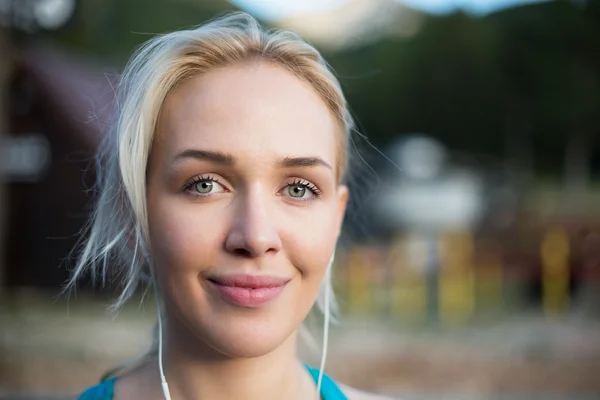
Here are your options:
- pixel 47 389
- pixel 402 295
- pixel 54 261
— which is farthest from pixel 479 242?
pixel 47 389

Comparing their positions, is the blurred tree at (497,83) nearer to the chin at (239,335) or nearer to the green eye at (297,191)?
the green eye at (297,191)

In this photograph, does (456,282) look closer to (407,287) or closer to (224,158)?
(407,287)

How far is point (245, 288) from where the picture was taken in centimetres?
126

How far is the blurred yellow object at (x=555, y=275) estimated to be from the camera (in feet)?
32.4

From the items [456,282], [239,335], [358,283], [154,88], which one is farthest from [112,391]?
[456,282]

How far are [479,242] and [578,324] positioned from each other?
5157mm

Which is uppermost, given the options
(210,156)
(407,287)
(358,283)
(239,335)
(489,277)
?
(210,156)

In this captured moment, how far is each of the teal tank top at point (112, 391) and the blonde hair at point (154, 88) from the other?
178 millimetres

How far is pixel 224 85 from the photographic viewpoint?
1.33 metres

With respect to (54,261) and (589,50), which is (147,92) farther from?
(589,50)

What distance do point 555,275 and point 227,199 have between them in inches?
389

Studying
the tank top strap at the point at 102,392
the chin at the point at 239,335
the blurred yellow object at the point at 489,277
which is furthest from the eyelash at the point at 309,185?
the blurred yellow object at the point at 489,277

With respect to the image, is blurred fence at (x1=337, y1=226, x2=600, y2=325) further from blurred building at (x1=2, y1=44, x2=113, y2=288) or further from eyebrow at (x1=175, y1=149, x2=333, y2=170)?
eyebrow at (x1=175, y1=149, x2=333, y2=170)

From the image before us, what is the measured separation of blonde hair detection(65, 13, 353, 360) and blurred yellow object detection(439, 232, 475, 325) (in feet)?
25.5
